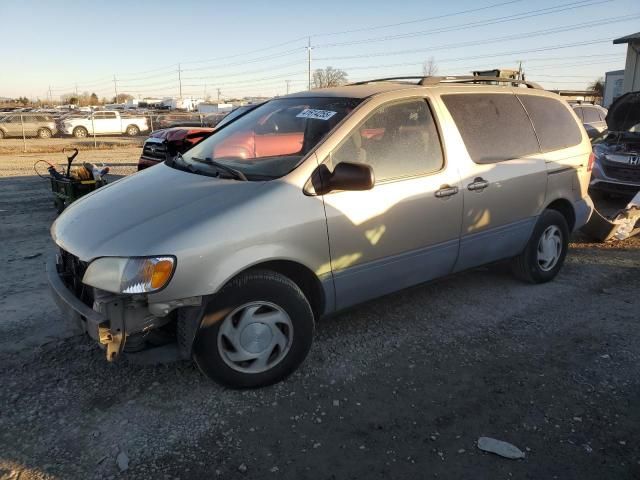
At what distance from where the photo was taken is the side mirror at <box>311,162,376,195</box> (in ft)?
10.4

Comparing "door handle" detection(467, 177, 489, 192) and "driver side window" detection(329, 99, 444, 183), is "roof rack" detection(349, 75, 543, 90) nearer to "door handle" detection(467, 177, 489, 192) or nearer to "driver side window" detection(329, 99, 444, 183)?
"driver side window" detection(329, 99, 444, 183)

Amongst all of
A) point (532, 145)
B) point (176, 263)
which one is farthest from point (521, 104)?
point (176, 263)

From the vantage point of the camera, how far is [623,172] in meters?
8.60

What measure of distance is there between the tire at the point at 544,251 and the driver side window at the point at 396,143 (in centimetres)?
150

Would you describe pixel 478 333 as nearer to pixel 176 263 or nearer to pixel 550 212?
pixel 550 212

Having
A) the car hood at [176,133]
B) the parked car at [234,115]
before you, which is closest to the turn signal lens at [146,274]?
the parked car at [234,115]

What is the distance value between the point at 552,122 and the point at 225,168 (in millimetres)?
3163

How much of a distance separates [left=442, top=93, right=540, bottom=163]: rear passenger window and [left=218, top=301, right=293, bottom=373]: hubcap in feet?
6.73

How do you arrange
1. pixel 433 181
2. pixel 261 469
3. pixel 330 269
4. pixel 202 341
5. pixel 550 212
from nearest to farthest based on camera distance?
1. pixel 261 469
2. pixel 202 341
3. pixel 330 269
4. pixel 433 181
5. pixel 550 212

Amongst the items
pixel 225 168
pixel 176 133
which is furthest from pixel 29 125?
pixel 225 168

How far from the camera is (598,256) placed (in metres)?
5.96

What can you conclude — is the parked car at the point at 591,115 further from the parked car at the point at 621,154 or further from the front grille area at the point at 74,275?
the front grille area at the point at 74,275

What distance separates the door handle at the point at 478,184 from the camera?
404cm

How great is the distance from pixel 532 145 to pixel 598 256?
210 cm
